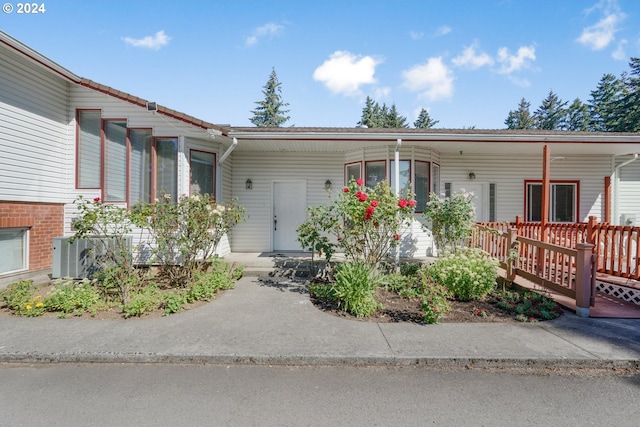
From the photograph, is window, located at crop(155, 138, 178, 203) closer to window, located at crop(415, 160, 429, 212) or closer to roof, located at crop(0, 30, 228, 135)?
roof, located at crop(0, 30, 228, 135)

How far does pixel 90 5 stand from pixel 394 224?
322 inches

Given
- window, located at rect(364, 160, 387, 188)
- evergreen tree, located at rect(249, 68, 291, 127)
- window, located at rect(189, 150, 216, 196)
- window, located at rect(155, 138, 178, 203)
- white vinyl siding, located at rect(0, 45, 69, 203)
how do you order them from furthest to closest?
evergreen tree, located at rect(249, 68, 291, 127), window, located at rect(364, 160, 387, 188), window, located at rect(189, 150, 216, 196), window, located at rect(155, 138, 178, 203), white vinyl siding, located at rect(0, 45, 69, 203)

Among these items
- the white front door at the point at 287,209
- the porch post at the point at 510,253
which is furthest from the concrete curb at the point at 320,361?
the white front door at the point at 287,209

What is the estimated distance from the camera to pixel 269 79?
4272cm

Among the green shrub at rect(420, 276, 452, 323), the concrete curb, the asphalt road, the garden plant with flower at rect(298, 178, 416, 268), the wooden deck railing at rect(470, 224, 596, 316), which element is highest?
the garden plant with flower at rect(298, 178, 416, 268)

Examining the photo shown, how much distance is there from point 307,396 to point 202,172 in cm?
601

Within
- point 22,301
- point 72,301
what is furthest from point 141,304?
point 22,301

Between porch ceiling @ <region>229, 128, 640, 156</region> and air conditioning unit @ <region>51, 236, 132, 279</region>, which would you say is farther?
porch ceiling @ <region>229, 128, 640, 156</region>

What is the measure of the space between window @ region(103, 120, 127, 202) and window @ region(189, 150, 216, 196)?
1416 millimetres

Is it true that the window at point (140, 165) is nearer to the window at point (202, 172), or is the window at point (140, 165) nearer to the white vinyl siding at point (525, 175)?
the window at point (202, 172)

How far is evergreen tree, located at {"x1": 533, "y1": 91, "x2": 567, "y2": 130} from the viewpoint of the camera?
176 feet

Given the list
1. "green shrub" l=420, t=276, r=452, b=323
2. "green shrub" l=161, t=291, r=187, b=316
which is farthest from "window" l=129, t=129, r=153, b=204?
"green shrub" l=420, t=276, r=452, b=323

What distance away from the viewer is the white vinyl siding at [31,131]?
559 cm

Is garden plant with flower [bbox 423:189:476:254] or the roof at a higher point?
the roof
